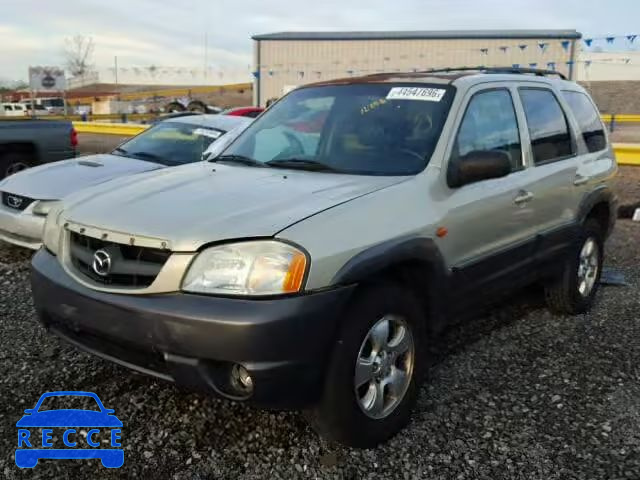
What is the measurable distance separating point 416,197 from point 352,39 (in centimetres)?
3821

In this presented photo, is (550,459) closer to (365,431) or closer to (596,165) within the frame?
(365,431)

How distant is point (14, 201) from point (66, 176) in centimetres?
51

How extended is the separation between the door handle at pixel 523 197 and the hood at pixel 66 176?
3.75 metres

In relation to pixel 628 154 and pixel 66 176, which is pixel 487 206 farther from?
pixel 628 154

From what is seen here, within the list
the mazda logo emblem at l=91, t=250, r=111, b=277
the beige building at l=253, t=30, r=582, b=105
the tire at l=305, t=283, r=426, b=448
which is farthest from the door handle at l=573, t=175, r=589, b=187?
the beige building at l=253, t=30, r=582, b=105

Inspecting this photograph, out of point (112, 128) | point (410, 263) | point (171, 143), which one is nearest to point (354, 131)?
point (410, 263)

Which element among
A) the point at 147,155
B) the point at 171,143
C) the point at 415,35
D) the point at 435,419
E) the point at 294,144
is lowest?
the point at 435,419

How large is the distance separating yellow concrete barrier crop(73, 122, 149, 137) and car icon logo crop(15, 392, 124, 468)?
1629 centimetres

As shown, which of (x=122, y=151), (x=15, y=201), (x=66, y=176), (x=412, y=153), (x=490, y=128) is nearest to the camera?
(x=412, y=153)

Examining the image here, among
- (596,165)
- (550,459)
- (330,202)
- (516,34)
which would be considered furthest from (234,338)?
(516,34)

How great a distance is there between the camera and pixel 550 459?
114 inches

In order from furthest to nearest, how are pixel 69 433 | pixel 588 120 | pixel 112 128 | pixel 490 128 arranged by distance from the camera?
pixel 112 128
pixel 588 120
pixel 490 128
pixel 69 433

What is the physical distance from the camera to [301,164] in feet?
11.6

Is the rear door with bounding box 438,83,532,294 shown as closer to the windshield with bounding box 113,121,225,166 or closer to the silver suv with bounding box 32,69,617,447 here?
the silver suv with bounding box 32,69,617,447
